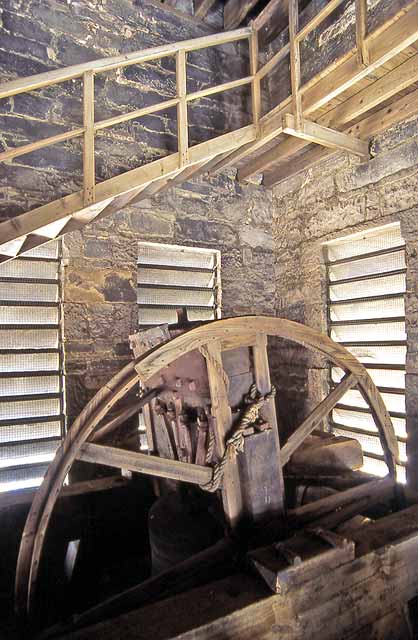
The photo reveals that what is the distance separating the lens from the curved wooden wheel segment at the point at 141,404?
1892 mm

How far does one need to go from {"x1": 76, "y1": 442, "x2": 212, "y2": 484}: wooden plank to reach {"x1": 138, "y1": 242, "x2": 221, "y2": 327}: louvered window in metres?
2.33

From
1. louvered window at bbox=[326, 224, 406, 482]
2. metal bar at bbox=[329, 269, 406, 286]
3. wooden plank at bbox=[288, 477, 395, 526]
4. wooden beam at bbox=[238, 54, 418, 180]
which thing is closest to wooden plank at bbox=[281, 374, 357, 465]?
wooden plank at bbox=[288, 477, 395, 526]

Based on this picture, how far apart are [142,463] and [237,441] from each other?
1.72ft

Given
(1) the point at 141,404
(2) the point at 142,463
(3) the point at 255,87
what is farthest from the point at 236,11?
(2) the point at 142,463

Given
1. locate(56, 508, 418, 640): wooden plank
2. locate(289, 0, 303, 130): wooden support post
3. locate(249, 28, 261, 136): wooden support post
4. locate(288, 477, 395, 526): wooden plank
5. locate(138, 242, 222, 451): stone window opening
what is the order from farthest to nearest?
locate(138, 242, 222, 451): stone window opening
locate(249, 28, 261, 136): wooden support post
locate(289, 0, 303, 130): wooden support post
locate(288, 477, 395, 526): wooden plank
locate(56, 508, 418, 640): wooden plank

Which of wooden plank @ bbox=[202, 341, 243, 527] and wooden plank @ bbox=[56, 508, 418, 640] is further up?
wooden plank @ bbox=[202, 341, 243, 527]

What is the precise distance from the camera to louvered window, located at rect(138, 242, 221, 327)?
169 inches

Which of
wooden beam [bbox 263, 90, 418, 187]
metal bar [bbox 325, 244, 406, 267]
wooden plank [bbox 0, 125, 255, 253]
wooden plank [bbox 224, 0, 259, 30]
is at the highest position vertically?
wooden plank [bbox 224, 0, 259, 30]

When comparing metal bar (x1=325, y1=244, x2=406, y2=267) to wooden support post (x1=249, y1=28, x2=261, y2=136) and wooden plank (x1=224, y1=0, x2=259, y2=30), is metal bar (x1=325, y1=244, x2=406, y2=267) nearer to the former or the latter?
wooden support post (x1=249, y1=28, x2=261, y2=136)

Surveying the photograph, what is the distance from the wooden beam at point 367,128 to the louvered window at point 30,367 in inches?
109

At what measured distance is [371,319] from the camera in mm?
3967

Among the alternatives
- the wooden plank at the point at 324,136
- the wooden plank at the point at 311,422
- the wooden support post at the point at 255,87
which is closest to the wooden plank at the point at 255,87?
the wooden support post at the point at 255,87

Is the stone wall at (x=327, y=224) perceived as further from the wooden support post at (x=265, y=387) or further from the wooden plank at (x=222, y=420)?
the wooden plank at (x=222, y=420)

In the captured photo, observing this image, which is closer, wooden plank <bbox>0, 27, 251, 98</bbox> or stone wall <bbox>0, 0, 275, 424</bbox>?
wooden plank <bbox>0, 27, 251, 98</bbox>
